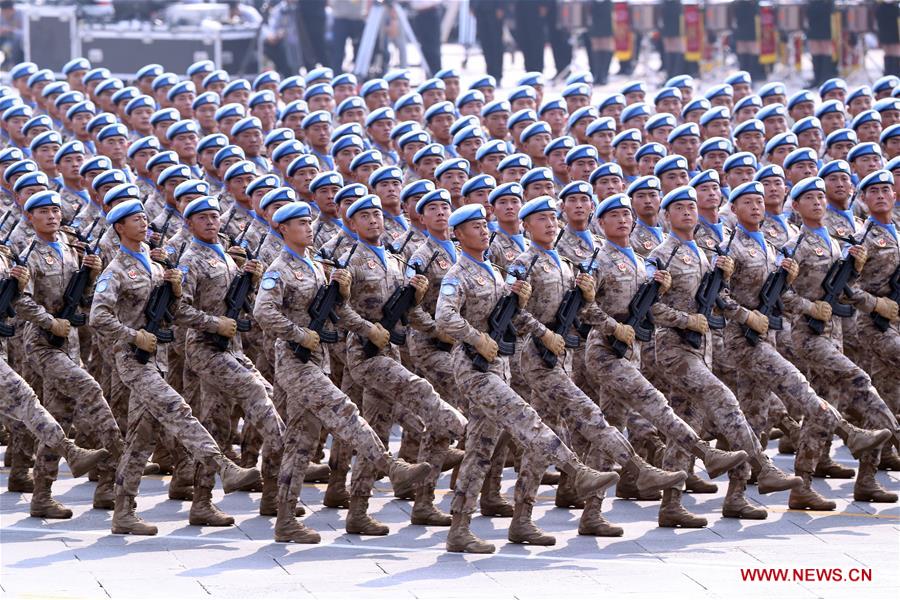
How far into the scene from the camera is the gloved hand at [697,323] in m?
15.4

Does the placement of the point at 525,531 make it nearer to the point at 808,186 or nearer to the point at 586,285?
the point at 586,285

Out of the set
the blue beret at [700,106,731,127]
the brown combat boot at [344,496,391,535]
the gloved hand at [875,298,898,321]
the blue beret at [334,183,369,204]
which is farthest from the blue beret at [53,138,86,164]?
the gloved hand at [875,298,898,321]

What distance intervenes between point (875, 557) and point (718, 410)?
1.61 metres

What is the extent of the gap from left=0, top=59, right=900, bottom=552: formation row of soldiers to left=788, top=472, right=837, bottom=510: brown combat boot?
0.02 m

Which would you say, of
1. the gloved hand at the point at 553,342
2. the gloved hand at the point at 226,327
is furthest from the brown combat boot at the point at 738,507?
the gloved hand at the point at 226,327

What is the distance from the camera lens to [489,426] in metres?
14.5

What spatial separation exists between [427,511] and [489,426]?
1133 mm

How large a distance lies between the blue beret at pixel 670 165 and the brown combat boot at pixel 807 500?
11.2 feet

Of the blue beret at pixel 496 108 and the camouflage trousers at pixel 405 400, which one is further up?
the blue beret at pixel 496 108

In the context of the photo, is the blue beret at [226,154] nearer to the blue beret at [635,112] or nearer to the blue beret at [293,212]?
the blue beret at [293,212]

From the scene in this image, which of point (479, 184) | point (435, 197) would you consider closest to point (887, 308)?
point (479, 184)

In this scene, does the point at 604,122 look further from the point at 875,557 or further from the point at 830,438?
the point at 875,557

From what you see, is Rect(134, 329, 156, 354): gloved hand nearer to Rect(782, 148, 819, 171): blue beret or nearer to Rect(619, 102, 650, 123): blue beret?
Rect(782, 148, 819, 171): blue beret

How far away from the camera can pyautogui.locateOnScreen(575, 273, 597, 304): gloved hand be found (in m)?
14.9
